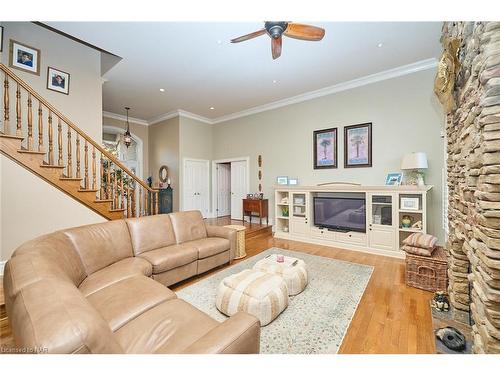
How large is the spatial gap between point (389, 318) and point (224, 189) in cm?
592

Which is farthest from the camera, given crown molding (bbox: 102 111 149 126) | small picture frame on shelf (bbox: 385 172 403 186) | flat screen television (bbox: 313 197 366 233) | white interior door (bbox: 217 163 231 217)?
white interior door (bbox: 217 163 231 217)

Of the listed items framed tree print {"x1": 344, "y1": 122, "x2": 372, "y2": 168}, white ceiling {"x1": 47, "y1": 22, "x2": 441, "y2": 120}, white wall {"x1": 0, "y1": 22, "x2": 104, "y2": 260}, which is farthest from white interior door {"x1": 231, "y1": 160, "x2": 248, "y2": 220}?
white wall {"x1": 0, "y1": 22, "x2": 104, "y2": 260}

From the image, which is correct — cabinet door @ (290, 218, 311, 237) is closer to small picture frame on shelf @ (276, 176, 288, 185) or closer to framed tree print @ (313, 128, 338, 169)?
small picture frame on shelf @ (276, 176, 288, 185)

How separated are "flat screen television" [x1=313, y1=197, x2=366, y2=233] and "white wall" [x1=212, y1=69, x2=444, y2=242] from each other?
0.52 meters

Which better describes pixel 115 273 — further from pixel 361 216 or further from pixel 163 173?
pixel 163 173

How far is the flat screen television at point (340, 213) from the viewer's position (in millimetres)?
4180

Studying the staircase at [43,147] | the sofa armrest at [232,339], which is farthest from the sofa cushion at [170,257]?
the sofa armrest at [232,339]

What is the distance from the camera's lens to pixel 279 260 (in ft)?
9.03

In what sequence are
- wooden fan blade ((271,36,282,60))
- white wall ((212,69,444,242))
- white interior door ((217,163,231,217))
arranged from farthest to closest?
white interior door ((217,163,231,217)) < white wall ((212,69,444,242)) < wooden fan blade ((271,36,282,60))

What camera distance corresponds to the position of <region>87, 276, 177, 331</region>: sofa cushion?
139 cm

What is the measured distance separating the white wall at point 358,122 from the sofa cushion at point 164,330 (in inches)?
165

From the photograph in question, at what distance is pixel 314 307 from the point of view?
221 centimetres

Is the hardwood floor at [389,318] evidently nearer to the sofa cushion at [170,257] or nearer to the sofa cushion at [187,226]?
the sofa cushion at [170,257]
